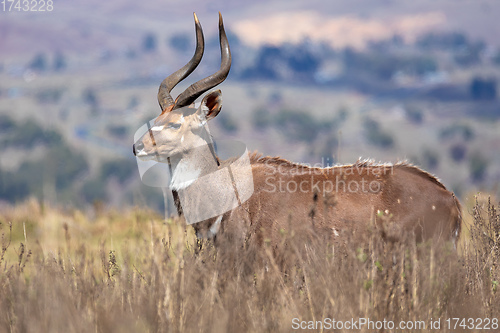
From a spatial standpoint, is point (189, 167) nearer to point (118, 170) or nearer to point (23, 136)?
point (118, 170)

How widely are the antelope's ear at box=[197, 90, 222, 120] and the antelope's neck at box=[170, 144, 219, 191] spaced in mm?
403

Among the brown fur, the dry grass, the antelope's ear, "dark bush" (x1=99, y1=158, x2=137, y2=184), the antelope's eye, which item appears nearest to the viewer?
the dry grass

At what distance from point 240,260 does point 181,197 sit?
1677 millimetres

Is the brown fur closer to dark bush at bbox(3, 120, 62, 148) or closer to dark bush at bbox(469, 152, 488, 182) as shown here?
dark bush at bbox(3, 120, 62, 148)

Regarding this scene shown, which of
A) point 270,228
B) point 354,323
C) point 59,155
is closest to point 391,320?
point 354,323

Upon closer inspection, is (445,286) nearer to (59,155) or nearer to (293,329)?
(293,329)

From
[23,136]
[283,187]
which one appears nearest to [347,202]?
[283,187]

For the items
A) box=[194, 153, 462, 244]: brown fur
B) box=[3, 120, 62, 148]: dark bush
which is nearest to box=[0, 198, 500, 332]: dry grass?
box=[194, 153, 462, 244]: brown fur

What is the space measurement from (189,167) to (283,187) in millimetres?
1148

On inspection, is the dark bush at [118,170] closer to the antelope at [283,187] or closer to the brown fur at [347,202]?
the antelope at [283,187]

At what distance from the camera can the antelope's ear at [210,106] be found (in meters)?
7.61

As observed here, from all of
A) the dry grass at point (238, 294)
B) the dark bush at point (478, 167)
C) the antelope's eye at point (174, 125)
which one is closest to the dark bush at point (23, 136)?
the dark bush at point (478, 167)

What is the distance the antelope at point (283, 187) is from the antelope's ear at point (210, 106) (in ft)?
0.04

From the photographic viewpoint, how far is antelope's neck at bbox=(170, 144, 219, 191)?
24.6 feet
